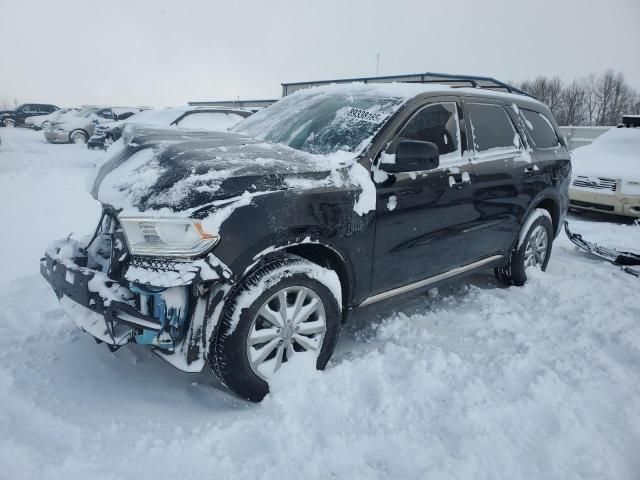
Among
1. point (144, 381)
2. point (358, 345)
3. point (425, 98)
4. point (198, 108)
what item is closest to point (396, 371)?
point (358, 345)

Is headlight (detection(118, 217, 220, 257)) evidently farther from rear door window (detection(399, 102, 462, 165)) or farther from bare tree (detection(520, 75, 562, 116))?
bare tree (detection(520, 75, 562, 116))

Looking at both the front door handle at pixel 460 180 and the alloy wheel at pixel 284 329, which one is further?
the front door handle at pixel 460 180

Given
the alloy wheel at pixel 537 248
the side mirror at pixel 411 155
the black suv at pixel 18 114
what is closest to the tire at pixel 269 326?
the side mirror at pixel 411 155

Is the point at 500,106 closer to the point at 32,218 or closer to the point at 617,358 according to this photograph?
the point at 617,358

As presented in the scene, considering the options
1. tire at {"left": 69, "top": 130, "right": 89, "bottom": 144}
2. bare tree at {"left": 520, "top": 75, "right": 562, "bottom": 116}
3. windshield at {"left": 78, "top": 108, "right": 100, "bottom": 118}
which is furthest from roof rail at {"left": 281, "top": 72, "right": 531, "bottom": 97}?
bare tree at {"left": 520, "top": 75, "right": 562, "bottom": 116}

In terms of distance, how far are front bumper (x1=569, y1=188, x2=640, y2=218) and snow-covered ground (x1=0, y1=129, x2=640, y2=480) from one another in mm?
4093

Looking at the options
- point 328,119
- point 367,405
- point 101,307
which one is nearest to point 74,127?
point 328,119

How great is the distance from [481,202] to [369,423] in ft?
6.70

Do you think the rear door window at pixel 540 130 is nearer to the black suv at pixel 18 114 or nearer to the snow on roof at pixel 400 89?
the snow on roof at pixel 400 89

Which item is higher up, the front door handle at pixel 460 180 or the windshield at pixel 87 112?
the windshield at pixel 87 112

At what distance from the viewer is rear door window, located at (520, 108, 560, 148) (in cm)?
423

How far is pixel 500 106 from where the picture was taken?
12.8 feet

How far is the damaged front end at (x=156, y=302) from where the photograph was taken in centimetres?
211

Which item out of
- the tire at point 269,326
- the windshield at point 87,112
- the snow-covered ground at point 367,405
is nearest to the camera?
the snow-covered ground at point 367,405
